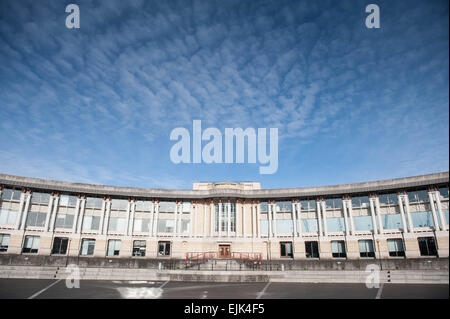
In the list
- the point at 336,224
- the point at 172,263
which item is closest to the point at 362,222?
the point at 336,224

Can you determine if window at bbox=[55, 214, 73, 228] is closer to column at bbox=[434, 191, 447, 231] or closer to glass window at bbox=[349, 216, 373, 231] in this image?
glass window at bbox=[349, 216, 373, 231]

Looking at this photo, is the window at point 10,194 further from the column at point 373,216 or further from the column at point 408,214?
the column at point 408,214

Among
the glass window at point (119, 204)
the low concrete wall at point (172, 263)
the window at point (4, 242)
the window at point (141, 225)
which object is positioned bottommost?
the low concrete wall at point (172, 263)

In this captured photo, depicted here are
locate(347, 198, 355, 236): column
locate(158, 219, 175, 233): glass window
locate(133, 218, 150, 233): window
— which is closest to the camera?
locate(347, 198, 355, 236): column

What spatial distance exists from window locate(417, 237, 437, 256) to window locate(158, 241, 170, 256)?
97.2 feet

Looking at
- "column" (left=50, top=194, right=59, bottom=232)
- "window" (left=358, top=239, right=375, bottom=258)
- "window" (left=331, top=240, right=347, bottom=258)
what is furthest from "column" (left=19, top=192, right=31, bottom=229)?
"window" (left=358, top=239, right=375, bottom=258)

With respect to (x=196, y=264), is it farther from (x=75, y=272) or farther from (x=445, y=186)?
(x=445, y=186)

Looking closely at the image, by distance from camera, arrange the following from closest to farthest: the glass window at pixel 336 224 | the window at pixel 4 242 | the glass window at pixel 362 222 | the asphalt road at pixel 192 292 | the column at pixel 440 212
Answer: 1. the asphalt road at pixel 192 292
2. the column at pixel 440 212
3. the window at pixel 4 242
4. the glass window at pixel 362 222
5. the glass window at pixel 336 224

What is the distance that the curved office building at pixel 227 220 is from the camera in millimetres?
31484

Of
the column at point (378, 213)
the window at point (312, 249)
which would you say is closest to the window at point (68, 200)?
the window at point (312, 249)

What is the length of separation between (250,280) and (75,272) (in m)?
16.2

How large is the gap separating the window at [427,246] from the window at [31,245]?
1727 inches

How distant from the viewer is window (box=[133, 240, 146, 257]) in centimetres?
3628
